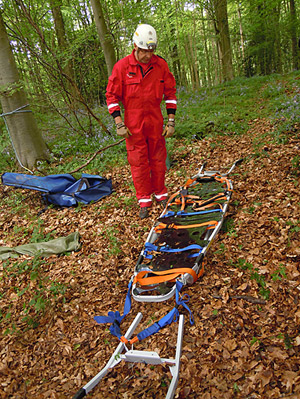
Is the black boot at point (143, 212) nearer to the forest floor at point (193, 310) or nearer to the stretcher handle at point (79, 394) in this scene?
the forest floor at point (193, 310)

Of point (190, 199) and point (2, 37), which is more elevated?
point (2, 37)

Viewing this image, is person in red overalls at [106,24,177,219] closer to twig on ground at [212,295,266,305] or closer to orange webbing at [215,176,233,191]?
orange webbing at [215,176,233,191]

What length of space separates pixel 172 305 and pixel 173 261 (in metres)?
0.51

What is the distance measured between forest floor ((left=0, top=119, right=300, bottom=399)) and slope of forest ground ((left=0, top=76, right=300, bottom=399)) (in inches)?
0.4

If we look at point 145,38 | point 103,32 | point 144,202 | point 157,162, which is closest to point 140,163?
point 157,162

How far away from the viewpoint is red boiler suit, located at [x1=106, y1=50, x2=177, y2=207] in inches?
159

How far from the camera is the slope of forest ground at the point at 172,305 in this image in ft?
7.42

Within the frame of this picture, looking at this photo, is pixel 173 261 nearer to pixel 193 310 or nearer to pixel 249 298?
pixel 193 310

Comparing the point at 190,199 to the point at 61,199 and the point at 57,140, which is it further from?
the point at 57,140

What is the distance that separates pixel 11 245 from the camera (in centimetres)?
481

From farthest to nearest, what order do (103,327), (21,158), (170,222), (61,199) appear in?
(21,158) < (61,199) < (170,222) < (103,327)

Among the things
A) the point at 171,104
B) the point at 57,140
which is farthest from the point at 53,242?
the point at 57,140

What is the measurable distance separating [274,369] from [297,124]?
538cm

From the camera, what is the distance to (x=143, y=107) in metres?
4.18
